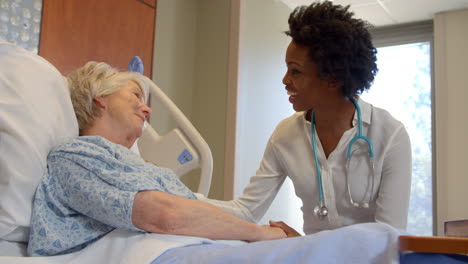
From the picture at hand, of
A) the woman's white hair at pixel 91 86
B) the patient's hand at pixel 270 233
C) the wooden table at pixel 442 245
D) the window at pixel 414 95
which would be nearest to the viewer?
the wooden table at pixel 442 245

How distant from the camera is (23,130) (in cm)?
135

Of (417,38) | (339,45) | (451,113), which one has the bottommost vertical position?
(339,45)

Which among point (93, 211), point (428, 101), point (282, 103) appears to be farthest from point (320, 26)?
point (428, 101)

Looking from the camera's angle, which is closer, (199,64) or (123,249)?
(123,249)

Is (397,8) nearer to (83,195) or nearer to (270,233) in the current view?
(270,233)

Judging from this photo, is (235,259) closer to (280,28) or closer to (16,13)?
(16,13)

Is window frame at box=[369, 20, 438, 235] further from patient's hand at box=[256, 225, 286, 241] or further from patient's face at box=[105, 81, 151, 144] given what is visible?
patient's face at box=[105, 81, 151, 144]

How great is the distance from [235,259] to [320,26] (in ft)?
3.60

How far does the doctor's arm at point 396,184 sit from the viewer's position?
170cm

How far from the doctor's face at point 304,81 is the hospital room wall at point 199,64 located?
2.10 m

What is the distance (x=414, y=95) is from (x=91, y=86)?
3.95 m

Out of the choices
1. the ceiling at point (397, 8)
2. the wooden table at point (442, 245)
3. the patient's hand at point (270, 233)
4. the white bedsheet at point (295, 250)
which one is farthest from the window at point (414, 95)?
the wooden table at point (442, 245)

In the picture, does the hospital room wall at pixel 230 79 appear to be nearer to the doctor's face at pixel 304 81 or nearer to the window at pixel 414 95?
the window at pixel 414 95

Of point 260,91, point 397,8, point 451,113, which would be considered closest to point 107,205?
point 260,91
